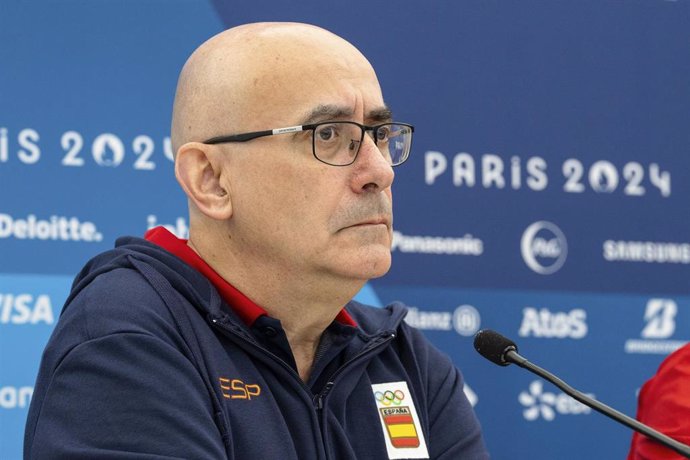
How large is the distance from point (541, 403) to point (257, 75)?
5.94 ft

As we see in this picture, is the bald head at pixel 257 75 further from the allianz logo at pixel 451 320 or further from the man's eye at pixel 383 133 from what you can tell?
the allianz logo at pixel 451 320

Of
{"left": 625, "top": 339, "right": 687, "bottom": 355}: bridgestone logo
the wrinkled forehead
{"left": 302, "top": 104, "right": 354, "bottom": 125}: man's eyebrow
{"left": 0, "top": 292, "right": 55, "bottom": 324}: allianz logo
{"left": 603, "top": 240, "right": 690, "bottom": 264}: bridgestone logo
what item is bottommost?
{"left": 625, "top": 339, "right": 687, "bottom": 355}: bridgestone logo

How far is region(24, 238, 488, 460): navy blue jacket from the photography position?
170 centimetres

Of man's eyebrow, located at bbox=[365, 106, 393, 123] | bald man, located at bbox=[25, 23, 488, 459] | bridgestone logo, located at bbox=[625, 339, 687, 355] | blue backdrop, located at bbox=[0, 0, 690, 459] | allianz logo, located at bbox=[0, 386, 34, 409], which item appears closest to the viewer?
bald man, located at bbox=[25, 23, 488, 459]

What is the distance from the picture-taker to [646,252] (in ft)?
12.1

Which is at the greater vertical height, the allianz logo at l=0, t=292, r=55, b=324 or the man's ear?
the man's ear

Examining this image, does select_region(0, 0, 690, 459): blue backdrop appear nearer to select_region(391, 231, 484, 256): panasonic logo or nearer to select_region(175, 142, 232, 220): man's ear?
select_region(391, 231, 484, 256): panasonic logo

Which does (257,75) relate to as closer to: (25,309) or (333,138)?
(333,138)

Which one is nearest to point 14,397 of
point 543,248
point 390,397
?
point 390,397

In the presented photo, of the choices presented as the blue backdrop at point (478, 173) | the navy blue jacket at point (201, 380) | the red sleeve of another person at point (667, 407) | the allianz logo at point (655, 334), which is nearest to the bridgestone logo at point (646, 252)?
the blue backdrop at point (478, 173)

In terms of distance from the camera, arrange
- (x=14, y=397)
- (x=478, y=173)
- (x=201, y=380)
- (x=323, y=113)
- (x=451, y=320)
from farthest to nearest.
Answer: (x=478, y=173) → (x=451, y=320) → (x=14, y=397) → (x=323, y=113) → (x=201, y=380)

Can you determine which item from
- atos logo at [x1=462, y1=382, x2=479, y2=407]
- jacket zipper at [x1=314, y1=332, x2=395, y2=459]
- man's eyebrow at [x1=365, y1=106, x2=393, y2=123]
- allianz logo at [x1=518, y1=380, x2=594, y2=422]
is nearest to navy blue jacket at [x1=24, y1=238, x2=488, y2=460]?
jacket zipper at [x1=314, y1=332, x2=395, y2=459]

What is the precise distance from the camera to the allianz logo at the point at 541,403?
351cm

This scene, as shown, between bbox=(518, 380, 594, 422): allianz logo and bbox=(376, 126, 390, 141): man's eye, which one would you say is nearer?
bbox=(376, 126, 390, 141): man's eye
